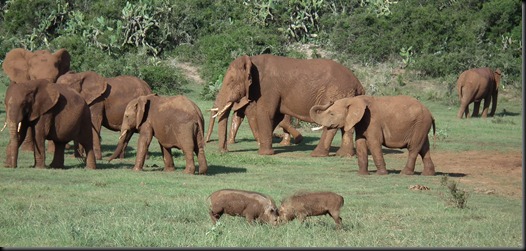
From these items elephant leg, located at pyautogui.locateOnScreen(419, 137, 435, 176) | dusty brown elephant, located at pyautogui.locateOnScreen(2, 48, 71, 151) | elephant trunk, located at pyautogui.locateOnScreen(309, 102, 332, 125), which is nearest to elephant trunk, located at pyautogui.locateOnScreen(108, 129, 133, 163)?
elephant trunk, located at pyautogui.locateOnScreen(309, 102, 332, 125)

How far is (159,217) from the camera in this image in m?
13.2

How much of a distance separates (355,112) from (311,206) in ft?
23.8

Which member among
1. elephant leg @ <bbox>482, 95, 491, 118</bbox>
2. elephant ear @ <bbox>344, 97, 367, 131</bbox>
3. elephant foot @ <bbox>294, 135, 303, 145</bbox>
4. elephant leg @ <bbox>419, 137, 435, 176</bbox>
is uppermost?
elephant ear @ <bbox>344, 97, 367, 131</bbox>

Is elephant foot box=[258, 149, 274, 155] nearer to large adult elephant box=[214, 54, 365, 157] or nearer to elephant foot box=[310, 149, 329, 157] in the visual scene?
large adult elephant box=[214, 54, 365, 157]

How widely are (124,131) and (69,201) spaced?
16.2 ft

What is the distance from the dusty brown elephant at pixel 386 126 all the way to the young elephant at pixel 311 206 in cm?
709

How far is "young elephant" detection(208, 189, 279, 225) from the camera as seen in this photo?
12.4 m

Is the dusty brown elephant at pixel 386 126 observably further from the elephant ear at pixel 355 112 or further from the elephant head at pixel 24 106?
the elephant head at pixel 24 106

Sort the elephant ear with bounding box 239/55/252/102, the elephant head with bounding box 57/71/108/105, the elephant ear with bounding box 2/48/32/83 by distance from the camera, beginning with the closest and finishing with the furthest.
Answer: the elephant head with bounding box 57/71/108/105 → the elephant ear with bounding box 239/55/252/102 → the elephant ear with bounding box 2/48/32/83

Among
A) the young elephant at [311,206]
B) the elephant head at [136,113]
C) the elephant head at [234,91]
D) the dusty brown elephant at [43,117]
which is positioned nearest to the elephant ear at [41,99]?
the dusty brown elephant at [43,117]

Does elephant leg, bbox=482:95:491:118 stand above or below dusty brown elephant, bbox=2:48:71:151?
below

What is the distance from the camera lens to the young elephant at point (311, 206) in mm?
12305

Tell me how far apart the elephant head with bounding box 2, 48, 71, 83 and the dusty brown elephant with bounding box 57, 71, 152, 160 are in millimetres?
2073

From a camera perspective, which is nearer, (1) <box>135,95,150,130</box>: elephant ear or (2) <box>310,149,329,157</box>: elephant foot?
(1) <box>135,95,150,130</box>: elephant ear
